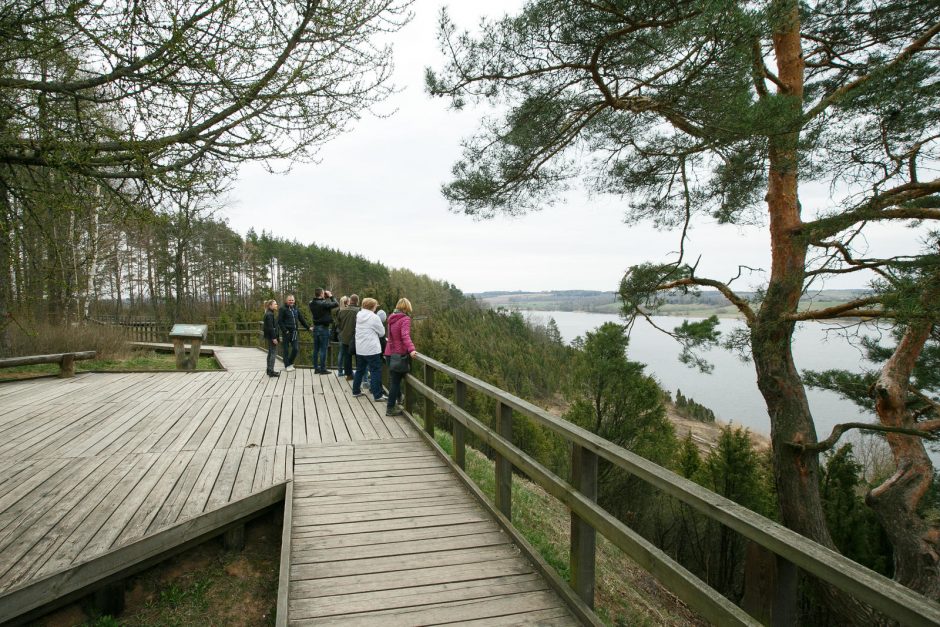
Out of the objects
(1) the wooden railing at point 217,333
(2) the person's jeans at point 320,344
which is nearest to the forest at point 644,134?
(2) the person's jeans at point 320,344

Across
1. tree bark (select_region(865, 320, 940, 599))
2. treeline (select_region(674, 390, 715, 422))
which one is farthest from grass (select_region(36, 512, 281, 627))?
treeline (select_region(674, 390, 715, 422))

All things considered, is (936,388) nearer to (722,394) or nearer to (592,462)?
(592,462)

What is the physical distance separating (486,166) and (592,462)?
6.26m

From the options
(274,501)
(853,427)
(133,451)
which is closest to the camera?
(274,501)

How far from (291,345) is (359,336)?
426 centimetres

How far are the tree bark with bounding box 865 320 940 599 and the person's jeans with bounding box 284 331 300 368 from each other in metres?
10.0

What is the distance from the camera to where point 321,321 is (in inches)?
377

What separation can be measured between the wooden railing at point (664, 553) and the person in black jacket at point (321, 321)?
6583 millimetres

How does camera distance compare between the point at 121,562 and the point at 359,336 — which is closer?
the point at 121,562

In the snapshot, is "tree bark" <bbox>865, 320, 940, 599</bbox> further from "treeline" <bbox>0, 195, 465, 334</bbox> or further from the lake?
"treeline" <bbox>0, 195, 465, 334</bbox>

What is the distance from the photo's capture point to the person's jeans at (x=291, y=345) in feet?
33.2

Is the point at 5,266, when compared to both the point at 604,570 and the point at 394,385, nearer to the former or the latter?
the point at 394,385

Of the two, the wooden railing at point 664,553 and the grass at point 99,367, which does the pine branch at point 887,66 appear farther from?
the grass at point 99,367

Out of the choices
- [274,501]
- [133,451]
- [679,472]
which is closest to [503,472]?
[274,501]
